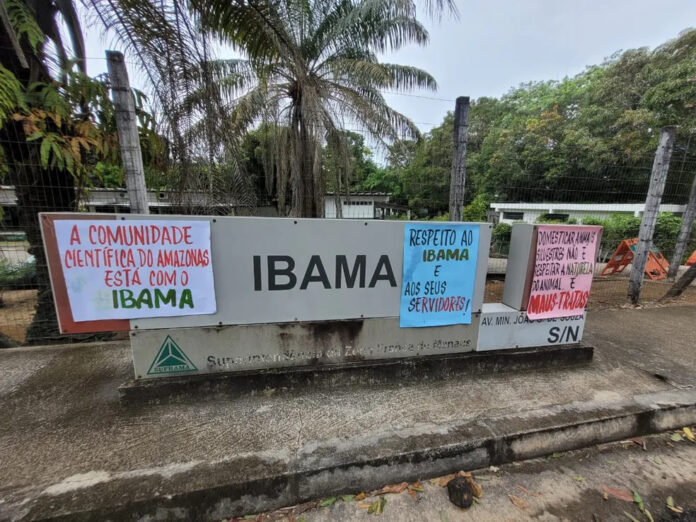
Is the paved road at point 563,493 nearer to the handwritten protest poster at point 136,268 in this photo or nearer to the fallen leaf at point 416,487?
the fallen leaf at point 416,487

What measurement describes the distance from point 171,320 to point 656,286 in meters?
8.92

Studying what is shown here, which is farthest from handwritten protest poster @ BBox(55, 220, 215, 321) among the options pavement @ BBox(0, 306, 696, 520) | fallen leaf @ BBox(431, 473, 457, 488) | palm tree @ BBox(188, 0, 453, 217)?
palm tree @ BBox(188, 0, 453, 217)

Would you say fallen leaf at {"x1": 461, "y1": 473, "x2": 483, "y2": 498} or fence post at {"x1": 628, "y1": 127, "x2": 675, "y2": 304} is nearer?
fallen leaf at {"x1": 461, "y1": 473, "x2": 483, "y2": 498}

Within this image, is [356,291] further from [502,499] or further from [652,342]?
[652,342]

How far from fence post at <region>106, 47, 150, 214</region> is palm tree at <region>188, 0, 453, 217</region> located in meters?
3.78

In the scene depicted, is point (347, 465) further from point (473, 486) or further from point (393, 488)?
point (473, 486)

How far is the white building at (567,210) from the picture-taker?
15102 mm

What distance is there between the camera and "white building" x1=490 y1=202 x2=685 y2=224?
49.5ft

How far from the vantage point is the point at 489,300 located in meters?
5.44

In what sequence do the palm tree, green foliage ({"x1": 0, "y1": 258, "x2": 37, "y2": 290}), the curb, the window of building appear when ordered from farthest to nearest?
the window of building
the palm tree
green foliage ({"x1": 0, "y1": 258, "x2": 37, "y2": 290})
the curb

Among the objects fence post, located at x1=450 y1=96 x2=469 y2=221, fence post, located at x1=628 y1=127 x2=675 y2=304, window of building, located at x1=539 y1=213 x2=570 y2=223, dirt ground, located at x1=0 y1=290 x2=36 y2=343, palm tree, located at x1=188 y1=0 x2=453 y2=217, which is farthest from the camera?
window of building, located at x1=539 y1=213 x2=570 y2=223

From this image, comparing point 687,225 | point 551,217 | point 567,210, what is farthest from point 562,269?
point 567,210

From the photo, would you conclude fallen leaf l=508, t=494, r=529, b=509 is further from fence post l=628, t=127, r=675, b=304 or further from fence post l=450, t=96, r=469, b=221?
fence post l=628, t=127, r=675, b=304

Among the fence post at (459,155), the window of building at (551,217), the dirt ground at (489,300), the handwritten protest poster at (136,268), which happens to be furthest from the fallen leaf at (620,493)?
the window of building at (551,217)
